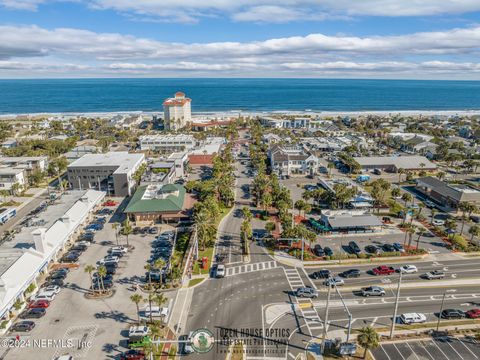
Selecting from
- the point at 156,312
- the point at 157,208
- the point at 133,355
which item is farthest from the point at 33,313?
the point at 157,208

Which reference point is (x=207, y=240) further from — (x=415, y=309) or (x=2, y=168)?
(x=2, y=168)

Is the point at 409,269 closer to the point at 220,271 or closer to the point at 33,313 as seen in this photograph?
the point at 220,271

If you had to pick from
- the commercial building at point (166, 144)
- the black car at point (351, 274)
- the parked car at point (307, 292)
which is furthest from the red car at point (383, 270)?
the commercial building at point (166, 144)

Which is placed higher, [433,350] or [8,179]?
[8,179]

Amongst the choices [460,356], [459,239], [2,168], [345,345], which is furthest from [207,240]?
[2,168]

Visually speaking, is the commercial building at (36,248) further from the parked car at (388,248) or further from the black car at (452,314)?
the parked car at (388,248)

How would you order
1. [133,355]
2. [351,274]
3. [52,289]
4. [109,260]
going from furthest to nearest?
1. [109,260]
2. [351,274]
3. [52,289]
4. [133,355]

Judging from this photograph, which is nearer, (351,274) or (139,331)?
(139,331)

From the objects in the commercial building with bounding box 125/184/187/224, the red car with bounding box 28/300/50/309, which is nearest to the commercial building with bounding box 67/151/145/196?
the commercial building with bounding box 125/184/187/224

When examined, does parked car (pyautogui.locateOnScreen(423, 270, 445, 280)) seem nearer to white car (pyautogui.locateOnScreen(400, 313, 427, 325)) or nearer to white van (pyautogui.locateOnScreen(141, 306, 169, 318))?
white car (pyautogui.locateOnScreen(400, 313, 427, 325))
